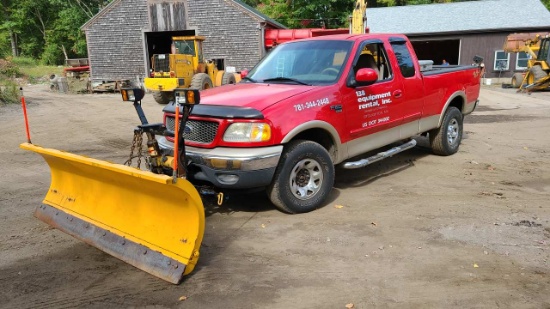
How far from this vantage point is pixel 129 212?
14.3 feet

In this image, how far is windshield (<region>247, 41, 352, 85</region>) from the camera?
5.77 m

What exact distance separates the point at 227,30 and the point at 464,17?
16464mm

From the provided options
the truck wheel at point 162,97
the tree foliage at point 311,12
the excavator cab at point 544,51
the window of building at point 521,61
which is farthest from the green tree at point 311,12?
the truck wheel at point 162,97

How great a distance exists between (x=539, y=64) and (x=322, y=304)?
22.6m

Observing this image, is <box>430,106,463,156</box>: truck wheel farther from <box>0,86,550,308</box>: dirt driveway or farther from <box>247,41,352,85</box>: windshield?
<box>247,41,352,85</box>: windshield

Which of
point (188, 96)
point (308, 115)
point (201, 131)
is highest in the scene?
point (188, 96)

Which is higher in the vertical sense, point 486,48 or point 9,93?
point 486,48

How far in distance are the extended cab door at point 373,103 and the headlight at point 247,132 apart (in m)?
1.32

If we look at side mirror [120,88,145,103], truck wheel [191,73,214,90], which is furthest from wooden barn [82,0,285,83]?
side mirror [120,88,145,103]

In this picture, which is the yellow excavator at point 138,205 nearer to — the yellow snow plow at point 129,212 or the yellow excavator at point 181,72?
the yellow snow plow at point 129,212

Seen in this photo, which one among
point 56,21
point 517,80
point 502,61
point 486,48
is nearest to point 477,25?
point 486,48

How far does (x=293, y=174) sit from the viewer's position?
5102mm

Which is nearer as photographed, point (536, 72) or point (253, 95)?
point (253, 95)

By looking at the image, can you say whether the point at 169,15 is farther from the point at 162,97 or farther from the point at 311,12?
the point at 311,12
